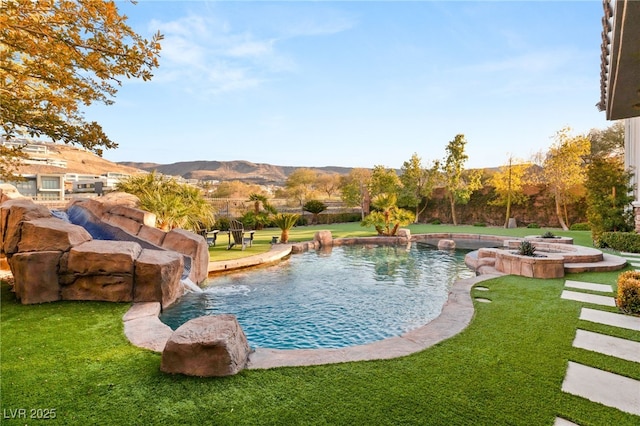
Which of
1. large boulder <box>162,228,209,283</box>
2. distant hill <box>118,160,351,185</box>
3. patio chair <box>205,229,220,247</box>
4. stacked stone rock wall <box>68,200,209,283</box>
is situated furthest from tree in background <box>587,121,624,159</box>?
distant hill <box>118,160,351,185</box>

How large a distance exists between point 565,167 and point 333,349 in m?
18.9

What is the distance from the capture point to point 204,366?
255 cm

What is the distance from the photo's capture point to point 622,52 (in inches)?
138

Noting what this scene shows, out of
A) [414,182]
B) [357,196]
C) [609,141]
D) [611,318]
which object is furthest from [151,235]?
[609,141]

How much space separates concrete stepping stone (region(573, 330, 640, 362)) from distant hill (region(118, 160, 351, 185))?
52.5 metres

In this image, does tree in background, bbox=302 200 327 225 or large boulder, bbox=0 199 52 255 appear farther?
tree in background, bbox=302 200 327 225

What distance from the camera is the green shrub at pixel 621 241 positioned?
8875mm

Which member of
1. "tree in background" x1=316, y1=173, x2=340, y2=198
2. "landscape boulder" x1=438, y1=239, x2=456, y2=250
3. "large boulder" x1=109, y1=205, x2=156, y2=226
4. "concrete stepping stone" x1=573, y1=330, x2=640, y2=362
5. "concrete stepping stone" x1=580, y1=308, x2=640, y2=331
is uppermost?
"tree in background" x1=316, y1=173, x2=340, y2=198

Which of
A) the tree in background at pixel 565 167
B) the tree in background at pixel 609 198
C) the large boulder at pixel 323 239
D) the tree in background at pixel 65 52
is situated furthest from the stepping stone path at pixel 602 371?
the tree in background at pixel 565 167

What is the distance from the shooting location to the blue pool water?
14.1 feet

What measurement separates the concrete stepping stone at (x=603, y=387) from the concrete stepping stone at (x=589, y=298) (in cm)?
253

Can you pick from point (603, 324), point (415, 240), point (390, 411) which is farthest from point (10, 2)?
point (415, 240)

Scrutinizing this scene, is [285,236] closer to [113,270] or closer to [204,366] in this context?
[113,270]

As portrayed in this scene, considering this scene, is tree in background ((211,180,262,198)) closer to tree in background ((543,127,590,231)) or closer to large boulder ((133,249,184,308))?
tree in background ((543,127,590,231))
